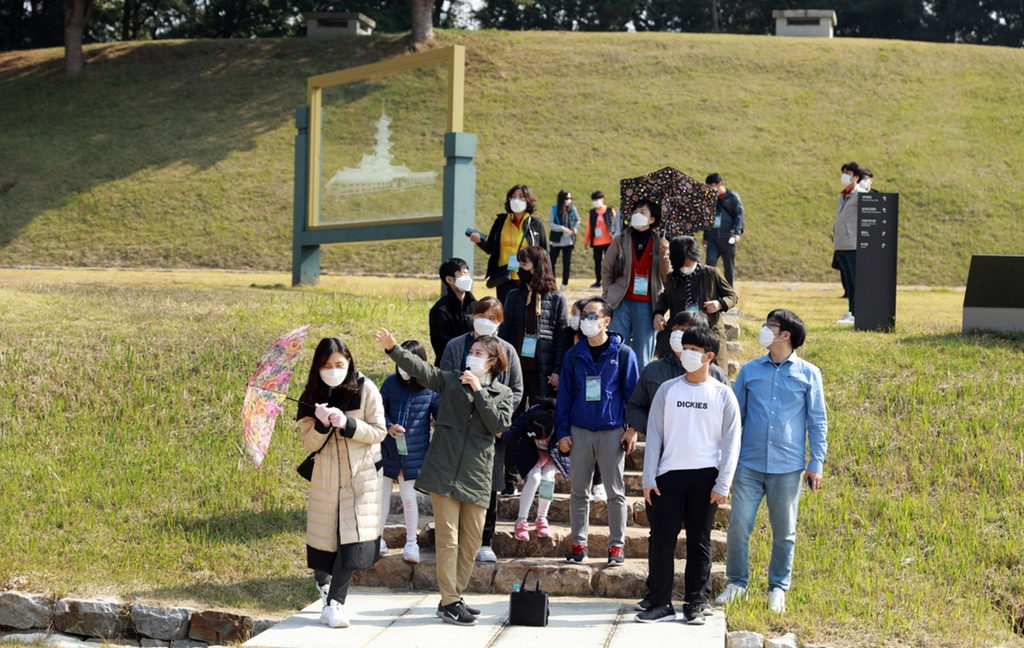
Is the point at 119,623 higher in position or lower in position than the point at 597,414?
lower

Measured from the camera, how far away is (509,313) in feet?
26.9

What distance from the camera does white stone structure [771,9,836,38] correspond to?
3828cm

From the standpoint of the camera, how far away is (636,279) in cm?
887

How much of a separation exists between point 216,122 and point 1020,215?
2062 cm

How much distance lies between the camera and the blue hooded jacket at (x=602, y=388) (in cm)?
727

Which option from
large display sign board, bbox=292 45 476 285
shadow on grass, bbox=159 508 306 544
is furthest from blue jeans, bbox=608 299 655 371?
large display sign board, bbox=292 45 476 285

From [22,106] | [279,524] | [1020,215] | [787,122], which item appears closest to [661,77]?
[787,122]

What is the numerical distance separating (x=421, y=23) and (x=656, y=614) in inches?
1202

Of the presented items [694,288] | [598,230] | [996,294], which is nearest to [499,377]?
[694,288]

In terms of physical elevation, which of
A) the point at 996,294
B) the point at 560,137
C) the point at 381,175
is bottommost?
the point at 996,294

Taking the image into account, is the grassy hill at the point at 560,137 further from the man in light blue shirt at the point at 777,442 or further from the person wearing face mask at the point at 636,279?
the man in light blue shirt at the point at 777,442

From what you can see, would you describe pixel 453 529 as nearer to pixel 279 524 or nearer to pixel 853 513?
pixel 279 524

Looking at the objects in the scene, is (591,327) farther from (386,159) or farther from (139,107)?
(139,107)

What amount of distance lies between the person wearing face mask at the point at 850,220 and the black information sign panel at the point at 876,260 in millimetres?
273
